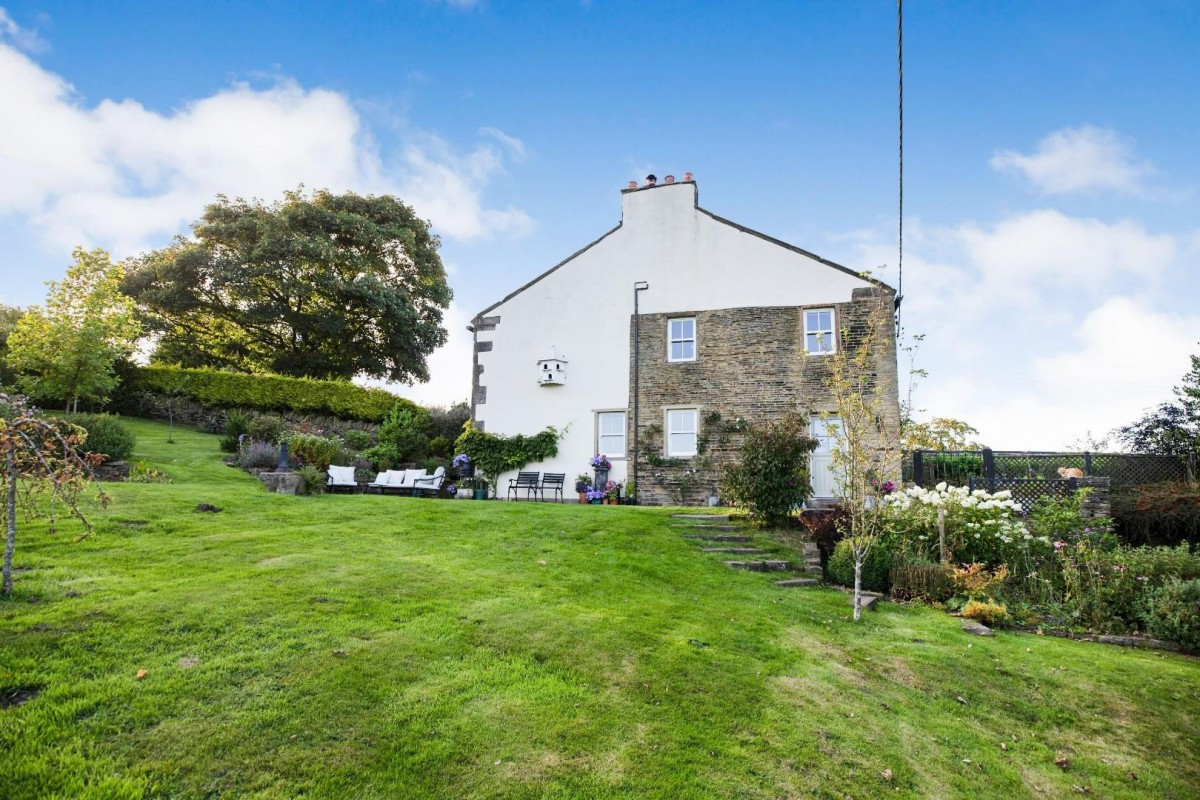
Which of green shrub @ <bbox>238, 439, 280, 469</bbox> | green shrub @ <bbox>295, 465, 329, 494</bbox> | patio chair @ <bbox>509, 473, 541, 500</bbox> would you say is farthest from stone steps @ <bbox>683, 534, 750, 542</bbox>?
green shrub @ <bbox>238, 439, 280, 469</bbox>

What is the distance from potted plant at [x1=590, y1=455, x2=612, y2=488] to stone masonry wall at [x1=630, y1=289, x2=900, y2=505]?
911 millimetres

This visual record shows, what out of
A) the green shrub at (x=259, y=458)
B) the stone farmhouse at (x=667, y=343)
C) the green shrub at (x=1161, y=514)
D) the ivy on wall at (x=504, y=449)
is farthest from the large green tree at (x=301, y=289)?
the green shrub at (x=1161, y=514)

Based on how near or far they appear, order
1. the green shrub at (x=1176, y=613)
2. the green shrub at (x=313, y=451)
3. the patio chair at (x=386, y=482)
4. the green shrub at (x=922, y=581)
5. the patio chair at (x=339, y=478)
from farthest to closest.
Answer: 1. the patio chair at (x=386, y=482)
2. the green shrub at (x=313, y=451)
3. the patio chair at (x=339, y=478)
4. the green shrub at (x=922, y=581)
5. the green shrub at (x=1176, y=613)

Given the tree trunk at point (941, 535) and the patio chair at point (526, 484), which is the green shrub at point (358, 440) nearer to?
the patio chair at point (526, 484)

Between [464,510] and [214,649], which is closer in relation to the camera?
[214,649]

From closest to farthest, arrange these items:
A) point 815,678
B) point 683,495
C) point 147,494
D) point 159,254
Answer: point 815,678
point 147,494
point 683,495
point 159,254

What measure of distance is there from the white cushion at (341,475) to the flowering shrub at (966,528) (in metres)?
12.8

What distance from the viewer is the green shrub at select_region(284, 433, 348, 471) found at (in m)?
16.4

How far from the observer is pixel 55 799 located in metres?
3.09

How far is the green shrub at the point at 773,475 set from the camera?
11.8 metres

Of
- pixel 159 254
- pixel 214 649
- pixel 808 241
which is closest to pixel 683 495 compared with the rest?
pixel 808 241

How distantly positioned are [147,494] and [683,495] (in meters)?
12.1

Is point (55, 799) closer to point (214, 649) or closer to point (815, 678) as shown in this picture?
point (214, 649)

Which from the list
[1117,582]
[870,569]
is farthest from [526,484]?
[1117,582]
